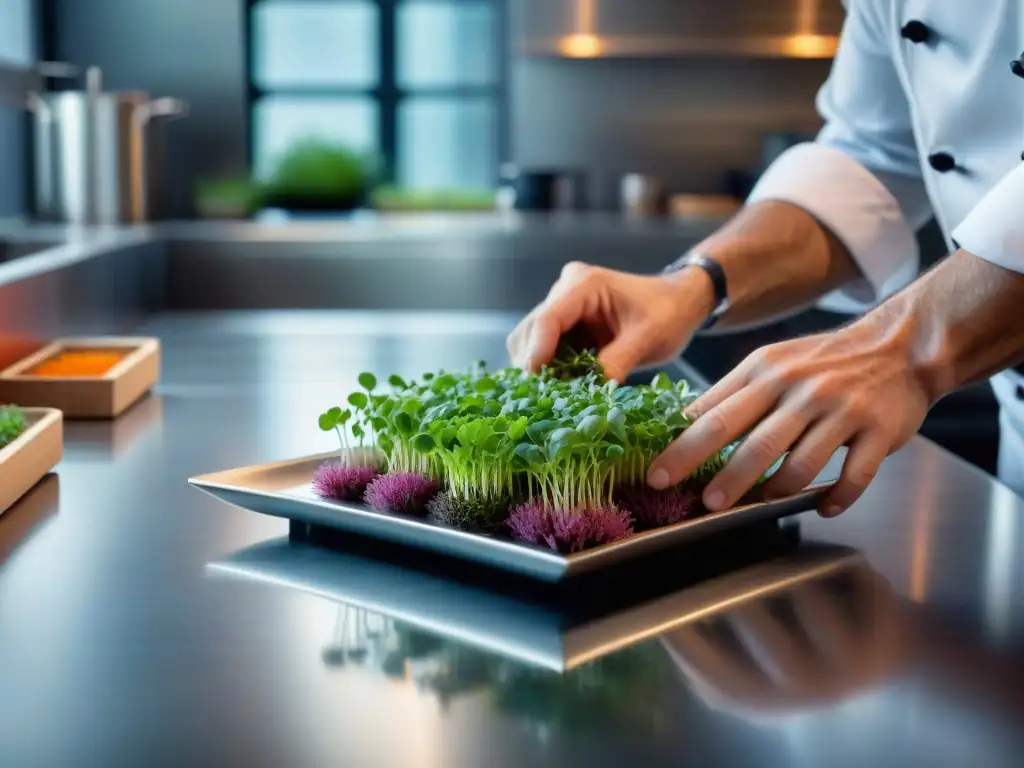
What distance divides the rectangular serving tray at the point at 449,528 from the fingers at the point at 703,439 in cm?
3

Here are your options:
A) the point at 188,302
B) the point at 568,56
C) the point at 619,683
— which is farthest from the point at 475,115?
the point at 619,683

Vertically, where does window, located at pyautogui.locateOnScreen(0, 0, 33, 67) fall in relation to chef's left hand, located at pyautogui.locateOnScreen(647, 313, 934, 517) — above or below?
above

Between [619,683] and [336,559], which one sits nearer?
[619,683]

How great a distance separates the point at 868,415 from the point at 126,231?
2.62 m

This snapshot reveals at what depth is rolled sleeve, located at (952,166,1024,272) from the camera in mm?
1025

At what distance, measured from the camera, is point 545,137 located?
14.0ft

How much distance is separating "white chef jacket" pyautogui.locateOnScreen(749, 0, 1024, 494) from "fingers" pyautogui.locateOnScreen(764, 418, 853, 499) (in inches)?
20.2

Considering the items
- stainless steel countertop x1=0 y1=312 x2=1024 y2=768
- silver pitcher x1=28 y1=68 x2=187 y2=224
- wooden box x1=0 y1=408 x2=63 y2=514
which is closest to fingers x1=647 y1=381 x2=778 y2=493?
stainless steel countertop x1=0 y1=312 x2=1024 y2=768

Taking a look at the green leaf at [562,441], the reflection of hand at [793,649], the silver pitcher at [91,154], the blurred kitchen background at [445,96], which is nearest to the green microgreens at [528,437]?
the green leaf at [562,441]

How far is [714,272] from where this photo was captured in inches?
57.7

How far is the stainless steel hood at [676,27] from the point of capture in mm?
3861

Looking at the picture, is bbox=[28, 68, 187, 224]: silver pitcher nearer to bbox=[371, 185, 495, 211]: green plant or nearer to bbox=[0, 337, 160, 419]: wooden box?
bbox=[371, 185, 495, 211]: green plant


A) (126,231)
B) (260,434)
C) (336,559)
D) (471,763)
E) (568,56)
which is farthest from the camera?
(568,56)

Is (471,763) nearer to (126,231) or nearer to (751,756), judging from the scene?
(751,756)
